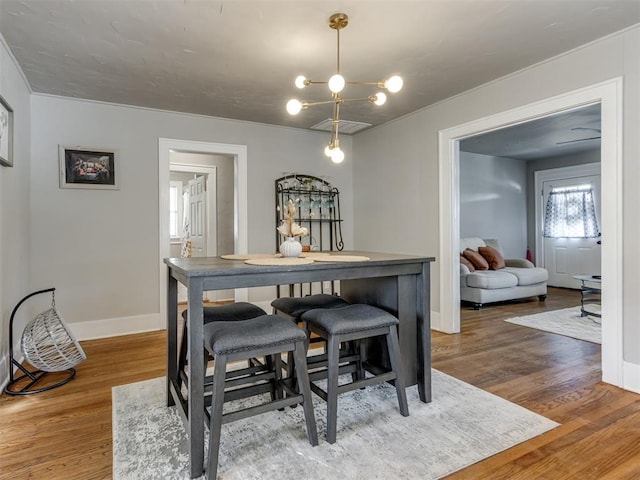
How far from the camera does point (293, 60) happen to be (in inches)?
111

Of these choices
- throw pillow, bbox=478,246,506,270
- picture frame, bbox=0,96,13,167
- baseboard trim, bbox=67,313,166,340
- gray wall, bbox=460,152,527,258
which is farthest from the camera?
gray wall, bbox=460,152,527,258

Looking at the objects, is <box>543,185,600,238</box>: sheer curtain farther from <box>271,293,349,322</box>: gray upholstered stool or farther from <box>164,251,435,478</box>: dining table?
<box>271,293,349,322</box>: gray upholstered stool

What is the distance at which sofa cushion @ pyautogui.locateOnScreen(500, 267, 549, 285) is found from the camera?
5.35 meters

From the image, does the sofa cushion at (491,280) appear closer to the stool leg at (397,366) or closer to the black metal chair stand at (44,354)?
the stool leg at (397,366)

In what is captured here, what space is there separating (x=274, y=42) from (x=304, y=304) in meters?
A: 1.76

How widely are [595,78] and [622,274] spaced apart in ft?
4.43

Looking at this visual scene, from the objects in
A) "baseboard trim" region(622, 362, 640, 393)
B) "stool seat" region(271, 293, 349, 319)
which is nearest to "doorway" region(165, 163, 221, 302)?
"stool seat" region(271, 293, 349, 319)

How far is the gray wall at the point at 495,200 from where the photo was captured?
6711mm

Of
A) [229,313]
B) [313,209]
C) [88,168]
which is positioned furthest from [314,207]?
[229,313]

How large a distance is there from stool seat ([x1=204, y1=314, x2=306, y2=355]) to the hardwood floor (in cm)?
73

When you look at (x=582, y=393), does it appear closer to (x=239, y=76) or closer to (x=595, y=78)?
(x=595, y=78)

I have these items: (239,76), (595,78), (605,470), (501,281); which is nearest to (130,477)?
(605,470)

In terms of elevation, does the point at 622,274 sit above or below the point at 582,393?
above

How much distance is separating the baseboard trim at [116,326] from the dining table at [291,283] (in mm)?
1924
